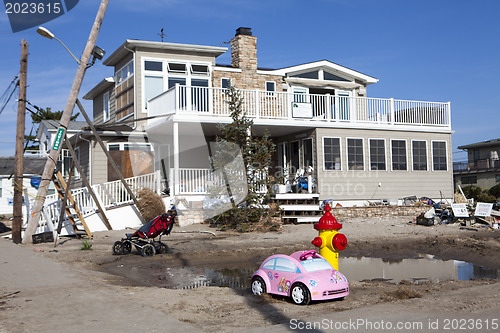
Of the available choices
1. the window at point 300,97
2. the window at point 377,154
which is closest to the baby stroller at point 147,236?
the window at point 300,97

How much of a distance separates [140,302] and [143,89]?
16.8 meters

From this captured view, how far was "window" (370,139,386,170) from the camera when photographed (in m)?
23.3

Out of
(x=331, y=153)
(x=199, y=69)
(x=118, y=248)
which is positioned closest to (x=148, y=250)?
(x=118, y=248)

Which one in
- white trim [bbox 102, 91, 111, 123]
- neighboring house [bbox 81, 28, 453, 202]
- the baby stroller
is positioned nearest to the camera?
the baby stroller

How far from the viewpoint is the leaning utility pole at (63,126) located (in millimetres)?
15109

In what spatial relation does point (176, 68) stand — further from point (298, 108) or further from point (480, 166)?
point (480, 166)

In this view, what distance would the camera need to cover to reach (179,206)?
19.5 meters

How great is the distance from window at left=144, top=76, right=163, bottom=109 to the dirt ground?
7.56 metres

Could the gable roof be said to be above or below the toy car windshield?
above

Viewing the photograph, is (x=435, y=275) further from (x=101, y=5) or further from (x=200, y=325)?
(x=101, y=5)

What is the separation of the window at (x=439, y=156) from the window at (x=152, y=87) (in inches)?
523

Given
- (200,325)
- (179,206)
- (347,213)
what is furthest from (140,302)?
(347,213)

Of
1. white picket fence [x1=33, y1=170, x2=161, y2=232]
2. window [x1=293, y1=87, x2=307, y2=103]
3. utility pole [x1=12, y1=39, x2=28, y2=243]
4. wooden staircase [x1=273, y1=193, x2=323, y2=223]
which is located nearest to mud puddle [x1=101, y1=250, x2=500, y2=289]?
utility pole [x1=12, y1=39, x2=28, y2=243]

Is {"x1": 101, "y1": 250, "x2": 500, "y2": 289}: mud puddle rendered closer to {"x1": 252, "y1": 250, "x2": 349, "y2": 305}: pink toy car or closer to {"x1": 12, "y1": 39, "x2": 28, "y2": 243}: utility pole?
{"x1": 252, "y1": 250, "x2": 349, "y2": 305}: pink toy car
